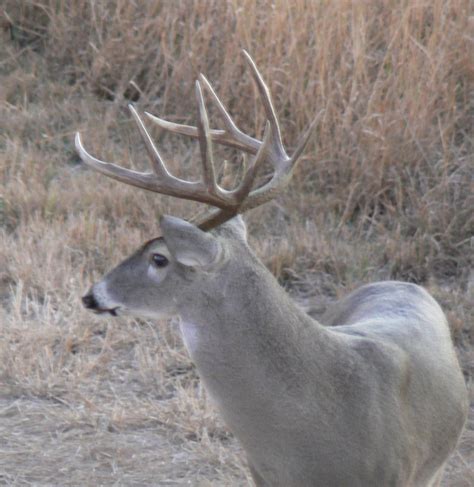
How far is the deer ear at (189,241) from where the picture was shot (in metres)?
3.69

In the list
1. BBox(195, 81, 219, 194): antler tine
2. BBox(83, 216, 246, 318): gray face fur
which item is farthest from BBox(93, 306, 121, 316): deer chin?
BBox(195, 81, 219, 194): antler tine

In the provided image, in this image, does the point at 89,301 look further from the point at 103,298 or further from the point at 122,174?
the point at 122,174

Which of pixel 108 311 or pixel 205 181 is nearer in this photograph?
pixel 205 181

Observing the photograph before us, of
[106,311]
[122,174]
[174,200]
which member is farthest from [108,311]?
[174,200]

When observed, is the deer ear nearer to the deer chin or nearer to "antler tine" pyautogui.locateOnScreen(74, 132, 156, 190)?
"antler tine" pyautogui.locateOnScreen(74, 132, 156, 190)

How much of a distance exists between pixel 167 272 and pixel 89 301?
0.32 meters

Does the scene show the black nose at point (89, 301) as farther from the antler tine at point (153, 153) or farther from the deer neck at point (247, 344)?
the antler tine at point (153, 153)

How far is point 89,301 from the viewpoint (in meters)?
3.99

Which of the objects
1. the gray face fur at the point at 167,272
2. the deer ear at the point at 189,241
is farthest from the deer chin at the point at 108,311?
the deer ear at the point at 189,241

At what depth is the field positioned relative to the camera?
5.07 m

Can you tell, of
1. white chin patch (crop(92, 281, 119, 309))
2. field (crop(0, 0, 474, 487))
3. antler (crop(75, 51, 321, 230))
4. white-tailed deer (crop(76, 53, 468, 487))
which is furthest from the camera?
field (crop(0, 0, 474, 487))

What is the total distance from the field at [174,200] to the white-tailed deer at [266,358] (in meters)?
0.99

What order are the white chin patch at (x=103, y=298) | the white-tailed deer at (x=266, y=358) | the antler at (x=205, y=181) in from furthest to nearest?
1. the white chin patch at (x=103, y=298)
2. the antler at (x=205, y=181)
3. the white-tailed deer at (x=266, y=358)

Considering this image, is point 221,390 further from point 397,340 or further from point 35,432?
point 35,432
